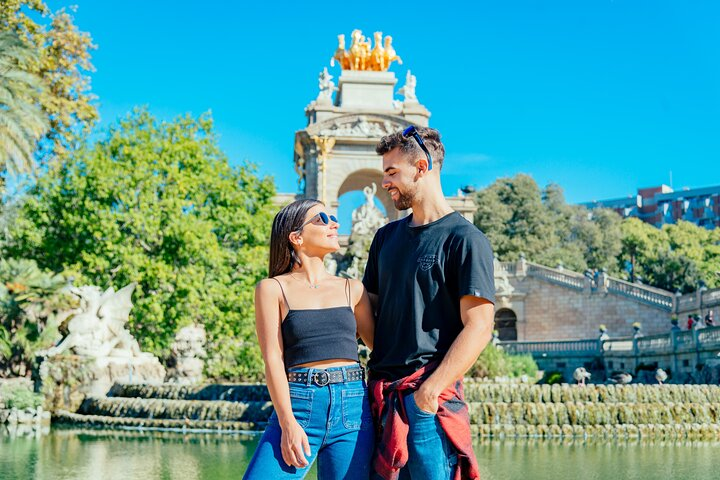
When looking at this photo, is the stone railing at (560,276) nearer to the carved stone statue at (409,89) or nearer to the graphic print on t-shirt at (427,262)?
the carved stone statue at (409,89)

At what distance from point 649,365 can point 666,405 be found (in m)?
14.0

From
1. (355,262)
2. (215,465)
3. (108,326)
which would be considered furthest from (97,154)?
(215,465)

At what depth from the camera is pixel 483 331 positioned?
370 centimetres

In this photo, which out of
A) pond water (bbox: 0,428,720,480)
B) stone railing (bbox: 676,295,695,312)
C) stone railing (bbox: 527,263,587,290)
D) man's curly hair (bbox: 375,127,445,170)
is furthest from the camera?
stone railing (bbox: 527,263,587,290)

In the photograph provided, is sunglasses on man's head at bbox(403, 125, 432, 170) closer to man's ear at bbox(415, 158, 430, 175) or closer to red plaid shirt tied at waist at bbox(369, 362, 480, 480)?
man's ear at bbox(415, 158, 430, 175)

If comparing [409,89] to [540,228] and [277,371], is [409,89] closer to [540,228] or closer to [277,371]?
[540,228]

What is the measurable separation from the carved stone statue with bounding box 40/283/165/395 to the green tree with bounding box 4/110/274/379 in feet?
9.81

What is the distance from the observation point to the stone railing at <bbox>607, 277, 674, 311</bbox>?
37656 mm

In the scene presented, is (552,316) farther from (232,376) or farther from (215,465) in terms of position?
(215,465)

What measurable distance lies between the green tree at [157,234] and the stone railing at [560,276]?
20482 mm

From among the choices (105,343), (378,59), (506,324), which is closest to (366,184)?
(378,59)

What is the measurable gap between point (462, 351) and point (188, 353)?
74.9ft

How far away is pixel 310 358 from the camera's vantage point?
12.6ft

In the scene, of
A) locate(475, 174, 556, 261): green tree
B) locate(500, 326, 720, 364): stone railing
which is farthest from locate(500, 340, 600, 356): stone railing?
locate(475, 174, 556, 261): green tree
